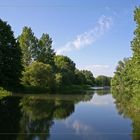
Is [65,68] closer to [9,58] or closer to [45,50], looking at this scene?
[45,50]

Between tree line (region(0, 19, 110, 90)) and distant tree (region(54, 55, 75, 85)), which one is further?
distant tree (region(54, 55, 75, 85))

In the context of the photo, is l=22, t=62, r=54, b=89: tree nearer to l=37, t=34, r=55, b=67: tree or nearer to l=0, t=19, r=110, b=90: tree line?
l=0, t=19, r=110, b=90: tree line

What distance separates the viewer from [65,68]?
433 feet

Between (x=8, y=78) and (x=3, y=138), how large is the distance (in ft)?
156

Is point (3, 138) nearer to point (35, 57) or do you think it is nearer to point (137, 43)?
point (137, 43)

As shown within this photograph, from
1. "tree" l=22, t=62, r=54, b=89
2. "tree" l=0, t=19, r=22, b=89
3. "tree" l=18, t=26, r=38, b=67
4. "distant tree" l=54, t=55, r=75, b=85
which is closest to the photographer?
"tree" l=0, t=19, r=22, b=89

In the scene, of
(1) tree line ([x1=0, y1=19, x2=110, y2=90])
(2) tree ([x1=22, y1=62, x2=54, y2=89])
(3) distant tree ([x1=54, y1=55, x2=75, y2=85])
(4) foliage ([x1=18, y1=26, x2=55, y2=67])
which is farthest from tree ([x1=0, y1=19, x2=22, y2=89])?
(3) distant tree ([x1=54, y1=55, x2=75, y2=85])

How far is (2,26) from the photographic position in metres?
68.2

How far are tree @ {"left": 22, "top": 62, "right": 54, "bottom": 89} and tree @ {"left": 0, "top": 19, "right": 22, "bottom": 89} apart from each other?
49.3 ft

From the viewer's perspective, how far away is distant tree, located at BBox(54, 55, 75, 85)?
119 metres

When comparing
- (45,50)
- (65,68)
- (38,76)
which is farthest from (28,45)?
(65,68)

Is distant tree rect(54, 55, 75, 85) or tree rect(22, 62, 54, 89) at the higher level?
distant tree rect(54, 55, 75, 85)

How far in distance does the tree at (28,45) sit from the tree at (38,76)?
609 inches

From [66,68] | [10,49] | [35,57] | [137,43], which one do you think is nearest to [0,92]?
[10,49]
